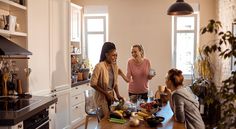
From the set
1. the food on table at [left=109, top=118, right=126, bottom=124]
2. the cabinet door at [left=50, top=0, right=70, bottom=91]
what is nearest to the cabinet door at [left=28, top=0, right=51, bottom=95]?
the cabinet door at [left=50, top=0, right=70, bottom=91]

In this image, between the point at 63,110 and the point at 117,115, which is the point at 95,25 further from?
the point at 117,115

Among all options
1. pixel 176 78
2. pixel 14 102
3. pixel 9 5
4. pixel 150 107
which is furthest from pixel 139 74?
pixel 9 5

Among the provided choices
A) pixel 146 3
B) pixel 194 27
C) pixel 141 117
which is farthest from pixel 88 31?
pixel 141 117

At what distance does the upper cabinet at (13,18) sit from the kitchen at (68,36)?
0.25ft

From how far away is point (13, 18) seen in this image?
10.9ft

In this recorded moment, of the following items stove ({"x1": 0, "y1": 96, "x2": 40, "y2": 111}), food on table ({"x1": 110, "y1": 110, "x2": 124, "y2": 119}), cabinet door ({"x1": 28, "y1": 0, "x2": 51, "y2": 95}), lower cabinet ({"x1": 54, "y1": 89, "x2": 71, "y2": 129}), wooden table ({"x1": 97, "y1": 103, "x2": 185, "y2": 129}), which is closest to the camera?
wooden table ({"x1": 97, "y1": 103, "x2": 185, "y2": 129})

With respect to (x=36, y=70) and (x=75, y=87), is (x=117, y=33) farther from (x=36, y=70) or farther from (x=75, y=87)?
(x=36, y=70)

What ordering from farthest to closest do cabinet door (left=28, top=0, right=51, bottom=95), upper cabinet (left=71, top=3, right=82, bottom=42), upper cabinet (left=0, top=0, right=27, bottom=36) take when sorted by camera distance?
upper cabinet (left=71, top=3, right=82, bottom=42)
cabinet door (left=28, top=0, right=51, bottom=95)
upper cabinet (left=0, top=0, right=27, bottom=36)

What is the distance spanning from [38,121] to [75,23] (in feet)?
10.7

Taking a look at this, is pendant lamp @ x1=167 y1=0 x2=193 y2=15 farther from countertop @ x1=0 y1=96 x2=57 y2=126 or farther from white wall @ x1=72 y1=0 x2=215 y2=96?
white wall @ x1=72 y1=0 x2=215 y2=96

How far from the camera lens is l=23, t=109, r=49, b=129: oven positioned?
2.57 meters

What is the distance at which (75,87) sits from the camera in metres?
5.10

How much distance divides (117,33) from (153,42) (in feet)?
2.89

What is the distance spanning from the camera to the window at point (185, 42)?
634cm
